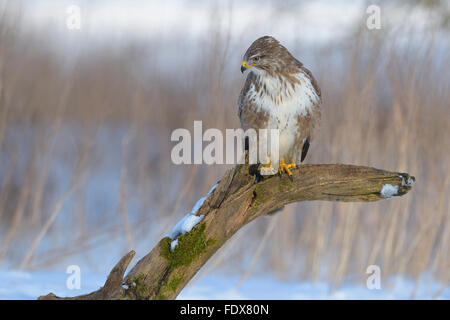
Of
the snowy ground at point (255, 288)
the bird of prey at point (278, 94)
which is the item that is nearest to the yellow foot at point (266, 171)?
the bird of prey at point (278, 94)

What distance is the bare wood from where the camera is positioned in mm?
2332

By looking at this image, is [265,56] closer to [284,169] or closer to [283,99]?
[283,99]

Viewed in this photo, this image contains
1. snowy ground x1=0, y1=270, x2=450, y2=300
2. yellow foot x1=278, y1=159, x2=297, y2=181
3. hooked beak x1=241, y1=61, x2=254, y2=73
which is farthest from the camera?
snowy ground x1=0, y1=270, x2=450, y2=300

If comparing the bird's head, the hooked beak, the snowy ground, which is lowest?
the snowy ground

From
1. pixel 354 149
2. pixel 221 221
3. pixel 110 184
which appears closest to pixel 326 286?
pixel 354 149

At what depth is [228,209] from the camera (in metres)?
2.46

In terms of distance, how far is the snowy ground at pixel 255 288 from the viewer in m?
4.23

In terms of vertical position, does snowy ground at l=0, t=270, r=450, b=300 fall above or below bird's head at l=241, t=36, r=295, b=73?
below

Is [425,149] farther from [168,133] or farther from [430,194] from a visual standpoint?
[168,133]

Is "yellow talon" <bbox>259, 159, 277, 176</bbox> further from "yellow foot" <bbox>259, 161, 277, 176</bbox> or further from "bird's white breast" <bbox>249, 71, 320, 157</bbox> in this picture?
"bird's white breast" <bbox>249, 71, 320, 157</bbox>

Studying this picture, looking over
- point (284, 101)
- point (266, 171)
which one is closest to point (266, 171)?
point (266, 171)

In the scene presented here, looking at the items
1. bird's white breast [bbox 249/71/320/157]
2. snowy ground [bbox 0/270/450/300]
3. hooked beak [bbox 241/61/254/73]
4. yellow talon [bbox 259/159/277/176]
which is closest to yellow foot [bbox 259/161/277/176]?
yellow talon [bbox 259/159/277/176]

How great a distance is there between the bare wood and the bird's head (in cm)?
70

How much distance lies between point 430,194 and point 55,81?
13.6 ft
